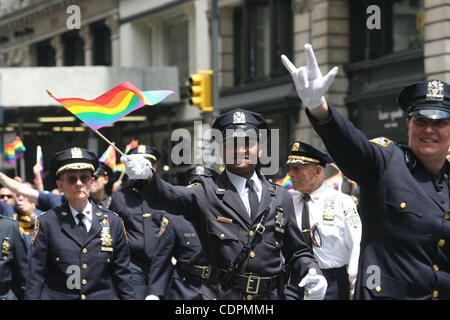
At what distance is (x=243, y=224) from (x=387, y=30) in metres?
17.1

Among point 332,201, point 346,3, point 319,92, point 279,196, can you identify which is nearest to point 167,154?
point 346,3

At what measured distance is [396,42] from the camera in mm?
22188

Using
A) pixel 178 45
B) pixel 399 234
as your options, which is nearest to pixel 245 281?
pixel 399 234

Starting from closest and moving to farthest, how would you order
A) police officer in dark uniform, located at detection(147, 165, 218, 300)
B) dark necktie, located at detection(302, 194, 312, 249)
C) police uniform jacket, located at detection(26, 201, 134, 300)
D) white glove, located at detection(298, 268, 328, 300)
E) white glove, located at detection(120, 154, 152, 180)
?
white glove, located at detection(120, 154, 152, 180) → white glove, located at detection(298, 268, 328, 300) → police uniform jacket, located at detection(26, 201, 134, 300) → dark necktie, located at detection(302, 194, 312, 249) → police officer in dark uniform, located at detection(147, 165, 218, 300)

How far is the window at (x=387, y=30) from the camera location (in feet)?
70.5

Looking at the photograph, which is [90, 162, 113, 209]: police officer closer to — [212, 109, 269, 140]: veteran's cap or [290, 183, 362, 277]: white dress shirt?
[290, 183, 362, 277]: white dress shirt

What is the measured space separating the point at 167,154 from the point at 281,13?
7577mm

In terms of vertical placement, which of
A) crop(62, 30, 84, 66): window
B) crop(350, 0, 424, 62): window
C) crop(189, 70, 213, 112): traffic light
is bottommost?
crop(189, 70, 213, 112): traffic light

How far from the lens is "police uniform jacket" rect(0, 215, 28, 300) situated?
8.11 m

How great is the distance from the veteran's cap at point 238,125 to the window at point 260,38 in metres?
19.6

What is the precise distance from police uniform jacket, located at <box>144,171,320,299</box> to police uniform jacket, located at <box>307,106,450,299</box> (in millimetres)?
1093

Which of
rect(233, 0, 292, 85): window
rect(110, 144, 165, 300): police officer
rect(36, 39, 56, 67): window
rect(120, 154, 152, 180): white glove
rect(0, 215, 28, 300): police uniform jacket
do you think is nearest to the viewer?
rect(120, 154, 152, 180): white glove

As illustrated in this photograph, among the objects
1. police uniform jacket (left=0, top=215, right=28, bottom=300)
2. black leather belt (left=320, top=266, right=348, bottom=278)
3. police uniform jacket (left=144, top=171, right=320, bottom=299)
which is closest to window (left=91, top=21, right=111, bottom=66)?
police uniform jacket (left=0, top=215, right=28, bottom=300)
